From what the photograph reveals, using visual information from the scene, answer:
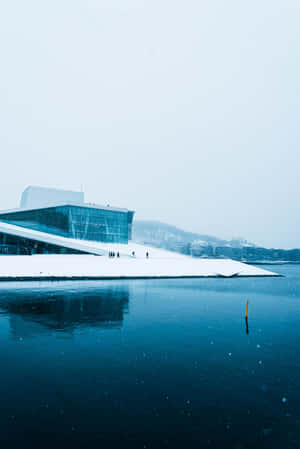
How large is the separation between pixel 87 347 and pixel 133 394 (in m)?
3.27

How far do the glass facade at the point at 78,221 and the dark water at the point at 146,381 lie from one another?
125 ft

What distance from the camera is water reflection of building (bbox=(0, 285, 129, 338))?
38.9ft

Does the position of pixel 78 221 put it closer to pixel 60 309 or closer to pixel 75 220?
pixel 75 220

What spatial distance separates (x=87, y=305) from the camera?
1623 centimetres

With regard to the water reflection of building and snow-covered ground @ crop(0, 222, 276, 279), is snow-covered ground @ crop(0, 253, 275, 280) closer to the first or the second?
snow-covered ground @ crop(0, 222, 276, 279)

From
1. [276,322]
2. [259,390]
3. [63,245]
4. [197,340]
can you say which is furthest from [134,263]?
[259,390]

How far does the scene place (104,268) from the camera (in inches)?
1313

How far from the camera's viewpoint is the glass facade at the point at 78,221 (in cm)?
5144

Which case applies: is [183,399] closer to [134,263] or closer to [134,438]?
[134,438]

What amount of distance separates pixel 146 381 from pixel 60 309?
8.90 m

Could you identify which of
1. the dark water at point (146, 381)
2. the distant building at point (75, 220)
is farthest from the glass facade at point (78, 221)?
the dark water at point (146, 381)

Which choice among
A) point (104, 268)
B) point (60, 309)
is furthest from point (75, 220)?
point (60, 309)

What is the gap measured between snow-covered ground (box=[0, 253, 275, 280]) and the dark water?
15.7 meters

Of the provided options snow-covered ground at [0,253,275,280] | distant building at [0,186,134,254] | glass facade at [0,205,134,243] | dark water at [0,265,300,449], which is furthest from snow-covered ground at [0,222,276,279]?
dark water at [0,265,300,449]
